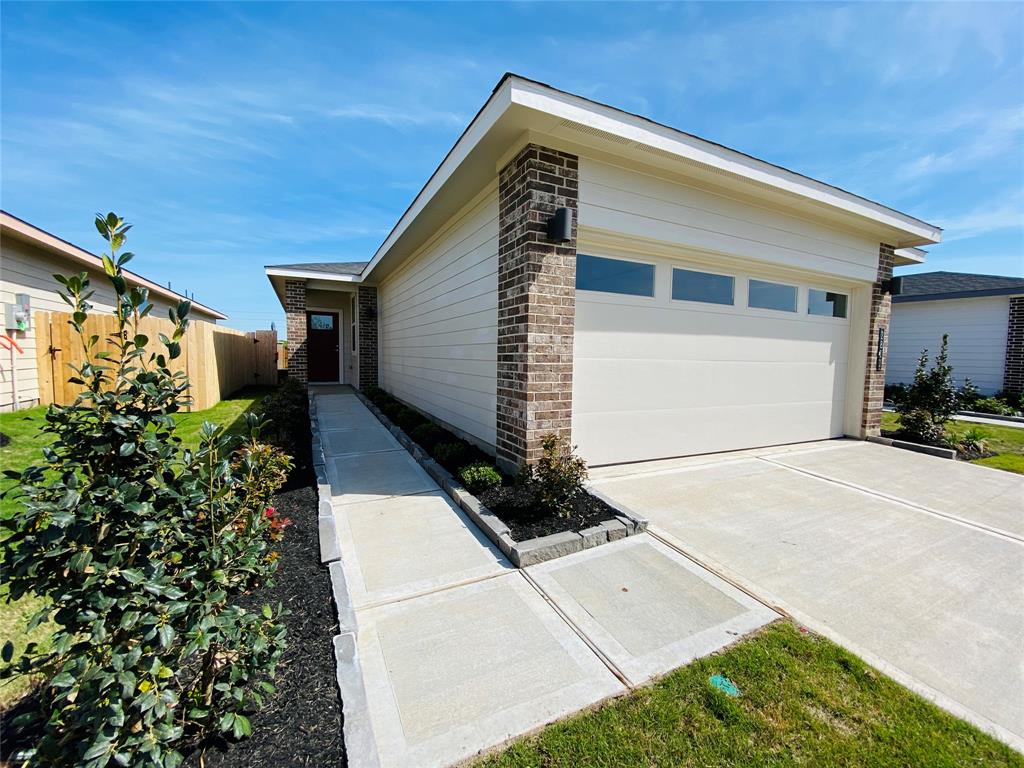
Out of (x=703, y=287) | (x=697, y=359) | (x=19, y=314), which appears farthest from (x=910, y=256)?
(x=19, y=314)

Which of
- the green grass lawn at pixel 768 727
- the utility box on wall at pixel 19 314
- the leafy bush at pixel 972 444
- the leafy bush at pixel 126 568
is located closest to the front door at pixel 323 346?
the utility box on wall at pixel 19 314

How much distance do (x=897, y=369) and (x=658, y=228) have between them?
13.9 m

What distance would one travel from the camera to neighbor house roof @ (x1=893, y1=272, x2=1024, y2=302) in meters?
11.2

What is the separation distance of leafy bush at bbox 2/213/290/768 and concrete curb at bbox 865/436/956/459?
27.4 ft

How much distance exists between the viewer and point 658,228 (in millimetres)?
4645

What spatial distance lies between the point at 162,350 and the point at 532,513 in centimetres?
925

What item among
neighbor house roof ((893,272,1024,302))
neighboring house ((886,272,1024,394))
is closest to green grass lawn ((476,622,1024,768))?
neighbor house roof ((893,272,1024,302))

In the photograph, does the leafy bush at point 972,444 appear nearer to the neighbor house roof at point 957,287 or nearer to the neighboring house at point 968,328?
the neighbor house roof at point 957,287

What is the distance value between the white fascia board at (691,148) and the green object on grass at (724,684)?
13.2 feet

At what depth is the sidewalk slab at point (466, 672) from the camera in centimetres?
169

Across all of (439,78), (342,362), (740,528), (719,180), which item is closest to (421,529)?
(740,528)

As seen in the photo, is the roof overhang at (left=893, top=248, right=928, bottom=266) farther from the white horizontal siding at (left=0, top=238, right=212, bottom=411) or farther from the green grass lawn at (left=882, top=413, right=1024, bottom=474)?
the white horizontal siding at (left=0, top=238, right=212, bottom=411)

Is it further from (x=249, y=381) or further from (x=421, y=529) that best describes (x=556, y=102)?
(x=249, y=381)

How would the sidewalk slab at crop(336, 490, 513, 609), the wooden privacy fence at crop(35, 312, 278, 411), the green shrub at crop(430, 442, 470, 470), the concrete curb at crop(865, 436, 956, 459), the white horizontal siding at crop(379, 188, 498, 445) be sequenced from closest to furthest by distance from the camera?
the sidewalk slab at crop(336, 490, 513, 609) < the green shrub at crop(430, 442, 470, 470) < the white horizontal siding at crop(379, 188, 498, 445) < the concrete curb at crop(865, 436, 956, 459) < the wooden privacy fence at crop(35, 312, 278, 411)
